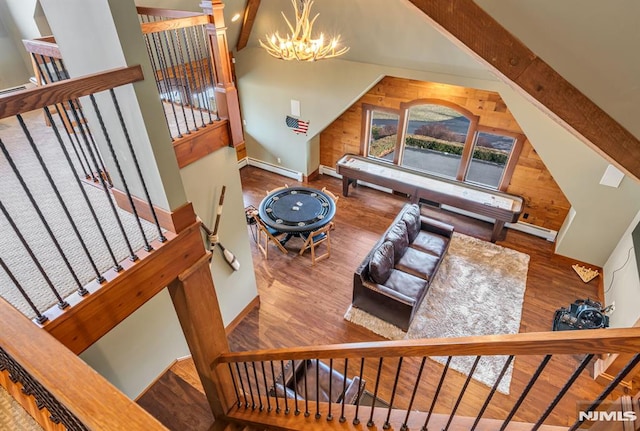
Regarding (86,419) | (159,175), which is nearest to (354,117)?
(159,175)

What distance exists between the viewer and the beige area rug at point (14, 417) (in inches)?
59.4

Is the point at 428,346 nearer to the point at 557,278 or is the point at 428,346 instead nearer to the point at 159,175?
the point at 159,175

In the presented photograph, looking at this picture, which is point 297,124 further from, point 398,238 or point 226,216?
point 226,216

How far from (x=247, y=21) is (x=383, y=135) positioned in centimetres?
343

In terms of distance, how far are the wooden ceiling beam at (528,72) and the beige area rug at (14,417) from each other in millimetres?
2592

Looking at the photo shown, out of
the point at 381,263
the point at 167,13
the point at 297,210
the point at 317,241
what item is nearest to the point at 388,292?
the point at 381,263

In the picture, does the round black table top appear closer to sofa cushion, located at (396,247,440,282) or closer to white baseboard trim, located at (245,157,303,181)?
sofa cushion, located at (396,247,440,282)

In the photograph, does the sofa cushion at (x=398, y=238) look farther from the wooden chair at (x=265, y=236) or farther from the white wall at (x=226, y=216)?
the white wall at (x=226, y=216)

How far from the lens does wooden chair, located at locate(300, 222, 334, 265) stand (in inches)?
226

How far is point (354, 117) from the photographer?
24.2ft

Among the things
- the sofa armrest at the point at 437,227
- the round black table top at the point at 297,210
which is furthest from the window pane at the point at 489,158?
the round black table top at the point at 297,210

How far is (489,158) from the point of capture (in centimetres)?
648

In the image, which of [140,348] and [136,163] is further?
[140,348]

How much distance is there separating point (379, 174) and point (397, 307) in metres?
3.27
